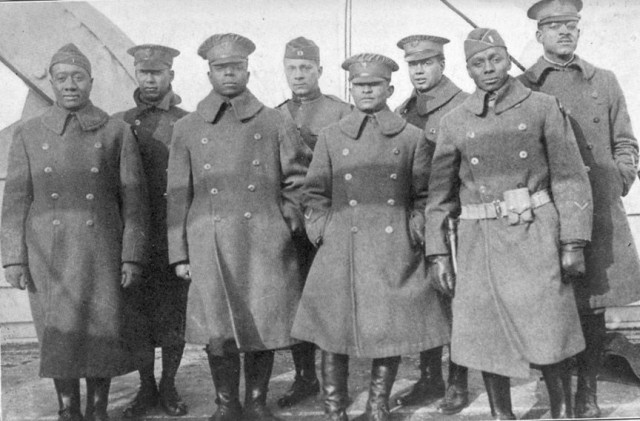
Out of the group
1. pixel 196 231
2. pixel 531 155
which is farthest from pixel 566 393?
pixel 196 231

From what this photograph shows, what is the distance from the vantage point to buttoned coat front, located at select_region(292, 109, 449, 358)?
11.8 feet

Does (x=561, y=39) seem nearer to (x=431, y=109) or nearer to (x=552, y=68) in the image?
(x=552, y=68)

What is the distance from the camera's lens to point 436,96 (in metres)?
4.13

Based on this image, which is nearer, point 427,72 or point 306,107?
point 427,72

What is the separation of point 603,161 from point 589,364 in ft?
3.58

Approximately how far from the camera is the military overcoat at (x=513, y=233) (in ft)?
11.0

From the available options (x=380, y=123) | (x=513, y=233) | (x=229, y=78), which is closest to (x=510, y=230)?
(x=513, y=233)

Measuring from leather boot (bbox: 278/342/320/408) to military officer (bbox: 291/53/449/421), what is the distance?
58 centimetres

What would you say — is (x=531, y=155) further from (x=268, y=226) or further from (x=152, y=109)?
(x=152, y=109)

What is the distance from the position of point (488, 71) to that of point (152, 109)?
6.45 ft

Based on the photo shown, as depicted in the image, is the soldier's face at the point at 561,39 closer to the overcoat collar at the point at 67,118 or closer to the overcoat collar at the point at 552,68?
the overcoat collar at the point at 552,68

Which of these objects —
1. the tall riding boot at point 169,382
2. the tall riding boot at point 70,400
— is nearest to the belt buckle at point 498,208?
the tall riding boot at point 169,382

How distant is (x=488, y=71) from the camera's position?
3.47 meters

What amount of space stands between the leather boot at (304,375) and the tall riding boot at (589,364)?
59.9 inches
